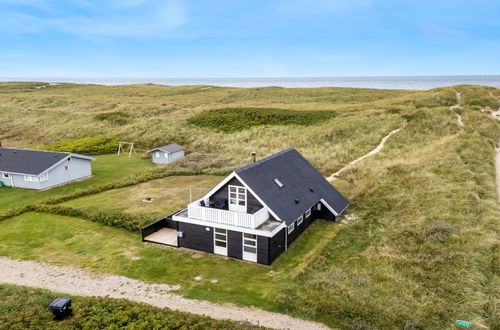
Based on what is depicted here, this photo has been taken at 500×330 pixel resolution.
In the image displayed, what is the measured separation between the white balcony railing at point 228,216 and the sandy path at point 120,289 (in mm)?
4436

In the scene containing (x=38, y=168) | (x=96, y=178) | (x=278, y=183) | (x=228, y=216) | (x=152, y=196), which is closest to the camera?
→ (x=228, y=216)

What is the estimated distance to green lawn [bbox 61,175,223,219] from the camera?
93.8ft

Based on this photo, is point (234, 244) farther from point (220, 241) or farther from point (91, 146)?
point (91, 146)

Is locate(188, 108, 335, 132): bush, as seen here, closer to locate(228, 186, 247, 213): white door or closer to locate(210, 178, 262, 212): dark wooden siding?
locate(210, 178, 262, 212): dark wooden siding

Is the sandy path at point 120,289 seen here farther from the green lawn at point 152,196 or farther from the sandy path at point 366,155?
the sandy path at point 366,155

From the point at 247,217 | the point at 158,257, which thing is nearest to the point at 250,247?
the point at 247,217

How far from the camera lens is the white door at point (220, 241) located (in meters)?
20.5

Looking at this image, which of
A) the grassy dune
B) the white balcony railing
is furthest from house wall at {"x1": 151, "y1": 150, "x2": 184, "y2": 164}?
the white balcony railing

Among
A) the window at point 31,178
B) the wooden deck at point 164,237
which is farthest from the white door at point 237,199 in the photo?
the window at point 31,178

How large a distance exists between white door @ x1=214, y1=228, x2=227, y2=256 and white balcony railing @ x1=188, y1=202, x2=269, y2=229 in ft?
2.25

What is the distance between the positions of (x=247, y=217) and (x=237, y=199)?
178cm

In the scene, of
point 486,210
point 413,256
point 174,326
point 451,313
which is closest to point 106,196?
point 174,326

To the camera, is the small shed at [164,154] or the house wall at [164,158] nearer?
the small shed at [164,154]

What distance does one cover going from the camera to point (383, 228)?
2411cm
